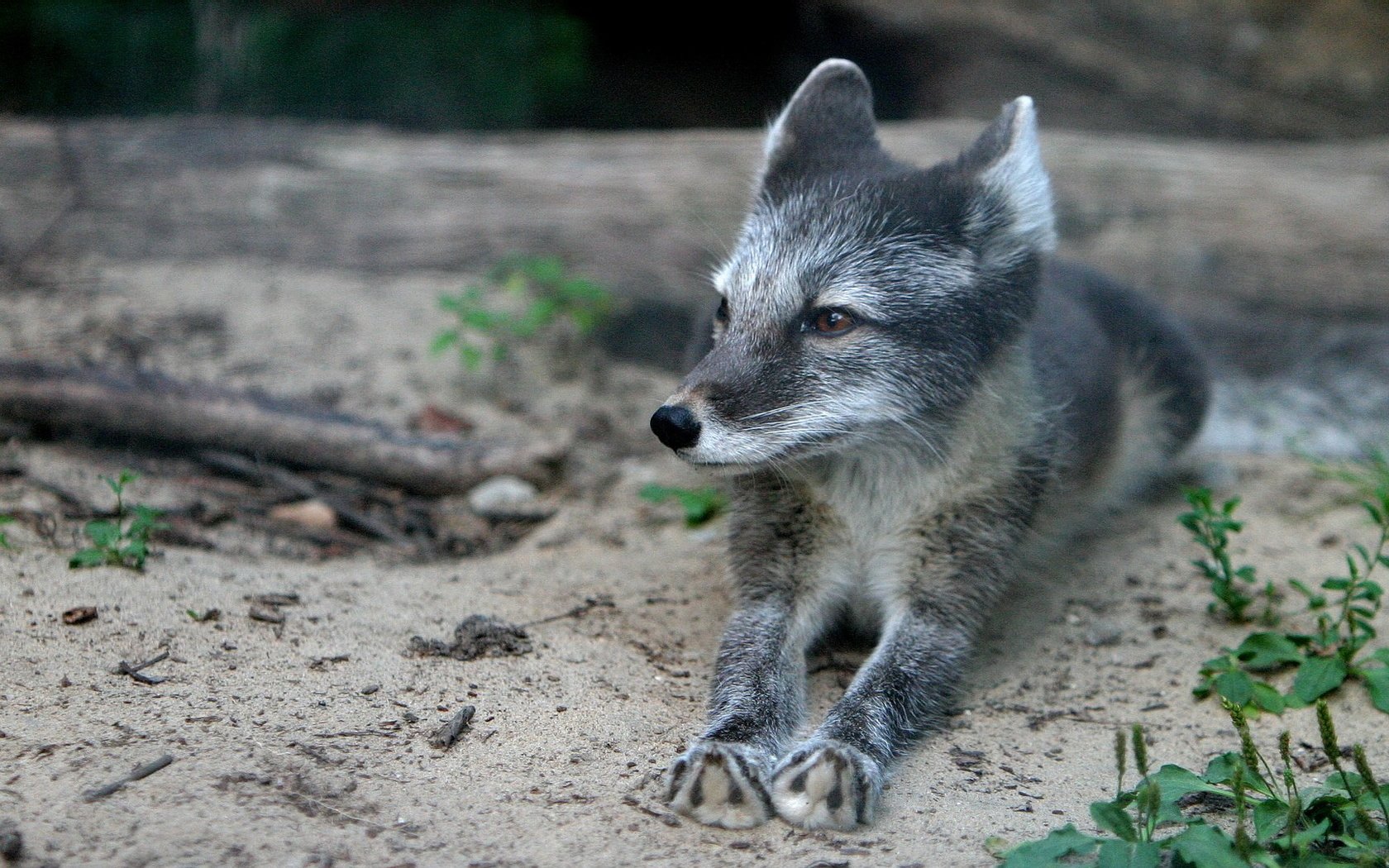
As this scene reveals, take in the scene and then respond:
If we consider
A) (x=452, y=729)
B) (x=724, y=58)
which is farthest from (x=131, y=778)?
(x=724, y=58)

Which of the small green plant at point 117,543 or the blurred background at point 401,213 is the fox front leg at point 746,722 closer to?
the small green plant at point 117,543

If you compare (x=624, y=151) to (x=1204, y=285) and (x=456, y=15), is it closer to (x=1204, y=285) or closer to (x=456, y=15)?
(x=456, y=15)

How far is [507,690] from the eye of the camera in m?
3.33

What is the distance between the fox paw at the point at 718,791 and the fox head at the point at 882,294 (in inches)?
36.0

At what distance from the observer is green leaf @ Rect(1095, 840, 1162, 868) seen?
2.36 m

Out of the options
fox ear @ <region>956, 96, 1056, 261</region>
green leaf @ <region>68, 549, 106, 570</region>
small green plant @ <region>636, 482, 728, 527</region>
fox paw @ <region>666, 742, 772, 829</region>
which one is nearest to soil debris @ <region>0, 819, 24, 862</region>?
green leaf @ <region>68, 549, 106, 570</region>

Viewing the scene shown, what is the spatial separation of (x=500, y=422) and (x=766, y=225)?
2.21m

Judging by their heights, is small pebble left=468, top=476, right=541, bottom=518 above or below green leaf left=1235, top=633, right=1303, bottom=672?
below

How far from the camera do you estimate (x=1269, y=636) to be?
3617 mm

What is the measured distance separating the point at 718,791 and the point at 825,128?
96.0 inches

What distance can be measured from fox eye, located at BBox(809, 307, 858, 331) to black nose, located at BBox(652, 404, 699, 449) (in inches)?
25.8

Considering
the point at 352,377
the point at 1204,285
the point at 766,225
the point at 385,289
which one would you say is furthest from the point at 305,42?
the point at 1204,285

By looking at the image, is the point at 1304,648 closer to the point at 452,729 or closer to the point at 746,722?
the point at 746,722

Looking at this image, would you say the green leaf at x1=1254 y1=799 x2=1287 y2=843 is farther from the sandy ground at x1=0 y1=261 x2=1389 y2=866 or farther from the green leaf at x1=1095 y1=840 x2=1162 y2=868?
the sandy ground at x1=0 y1=261 x2=1389 y2=866
